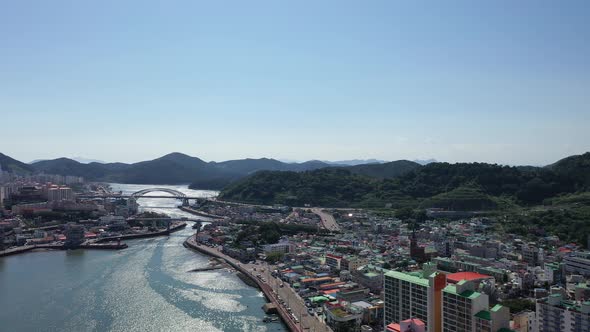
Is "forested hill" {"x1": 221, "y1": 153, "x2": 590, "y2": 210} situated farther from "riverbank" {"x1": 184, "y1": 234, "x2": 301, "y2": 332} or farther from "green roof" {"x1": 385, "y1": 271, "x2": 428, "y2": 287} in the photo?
"green roof" {"x1": 385, "y1": 271, "x2": 428, "y2": 287}

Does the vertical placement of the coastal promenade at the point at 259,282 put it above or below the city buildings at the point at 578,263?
below

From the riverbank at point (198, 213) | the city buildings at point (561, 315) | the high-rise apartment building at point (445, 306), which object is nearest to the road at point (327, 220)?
the riverbank at point (198, 213)

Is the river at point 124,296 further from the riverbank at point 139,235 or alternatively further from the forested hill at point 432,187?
the forested hill at point 432,187

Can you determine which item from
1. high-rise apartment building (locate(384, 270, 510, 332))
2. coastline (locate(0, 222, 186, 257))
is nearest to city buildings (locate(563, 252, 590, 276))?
high-rise apartment building (locate(384, 270, 510, 332))

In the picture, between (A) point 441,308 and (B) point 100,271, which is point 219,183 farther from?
(A) point 441,308

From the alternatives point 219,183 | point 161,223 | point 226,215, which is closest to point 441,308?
point 161,223

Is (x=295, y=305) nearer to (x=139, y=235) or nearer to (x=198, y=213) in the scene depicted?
(x=139, y=235)

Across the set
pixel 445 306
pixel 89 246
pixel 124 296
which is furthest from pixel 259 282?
pixel 89 246
